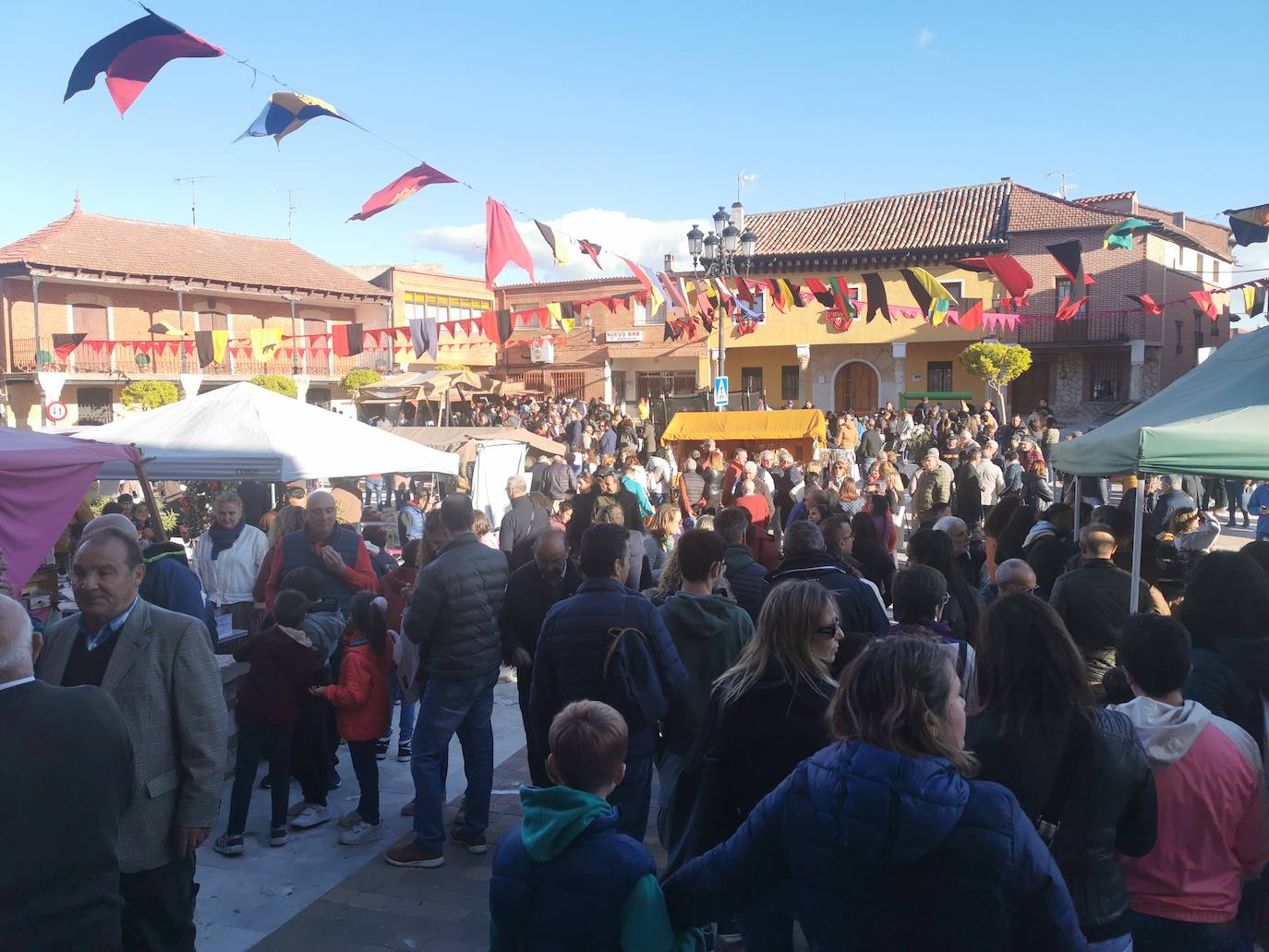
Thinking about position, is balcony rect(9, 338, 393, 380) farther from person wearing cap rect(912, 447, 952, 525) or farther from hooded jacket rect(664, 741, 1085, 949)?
hooded jacket rect(664, 741, 1085, 949)

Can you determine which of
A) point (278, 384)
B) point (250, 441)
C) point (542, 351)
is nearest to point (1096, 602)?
point (250, 441)

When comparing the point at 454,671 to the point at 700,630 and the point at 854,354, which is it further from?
the point at 854,354

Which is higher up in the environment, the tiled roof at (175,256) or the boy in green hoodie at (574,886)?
the tiled roof at (175,256)

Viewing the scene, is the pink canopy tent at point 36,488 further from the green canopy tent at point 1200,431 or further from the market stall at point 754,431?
the market stall at point 754,431

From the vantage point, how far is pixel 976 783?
5.47 feet

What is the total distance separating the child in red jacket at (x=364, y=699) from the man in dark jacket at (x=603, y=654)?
1.36m

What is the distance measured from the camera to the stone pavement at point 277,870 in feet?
12.6

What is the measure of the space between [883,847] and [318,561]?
189 inches

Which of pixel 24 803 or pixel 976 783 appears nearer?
pixel 976 783

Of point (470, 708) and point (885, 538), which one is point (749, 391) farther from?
point (470, 708)

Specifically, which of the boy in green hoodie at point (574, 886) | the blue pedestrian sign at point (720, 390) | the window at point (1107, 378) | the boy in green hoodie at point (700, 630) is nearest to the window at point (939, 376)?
the window at point (1107, 378)

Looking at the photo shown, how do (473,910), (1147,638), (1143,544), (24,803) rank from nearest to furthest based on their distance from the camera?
(24,803)
(1147,638)
(473,910)
(1143,544)

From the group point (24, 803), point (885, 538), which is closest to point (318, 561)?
point (24, 803)

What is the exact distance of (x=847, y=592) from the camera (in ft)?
13.2
